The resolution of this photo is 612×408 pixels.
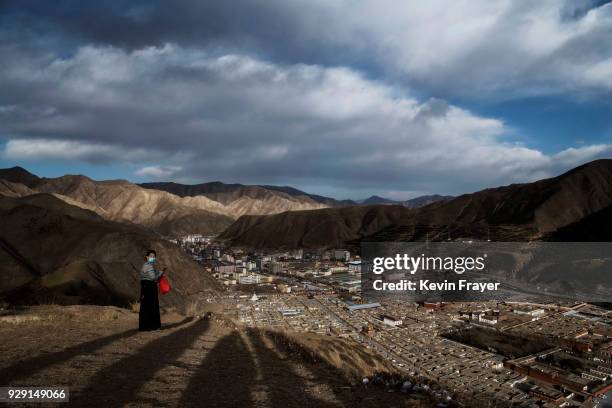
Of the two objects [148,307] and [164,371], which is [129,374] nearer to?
[164,371]

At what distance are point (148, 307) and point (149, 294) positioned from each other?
42 centimetres

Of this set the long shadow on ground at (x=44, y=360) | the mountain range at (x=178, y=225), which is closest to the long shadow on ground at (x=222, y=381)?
the long shadow on ground at (x=44, y=360)

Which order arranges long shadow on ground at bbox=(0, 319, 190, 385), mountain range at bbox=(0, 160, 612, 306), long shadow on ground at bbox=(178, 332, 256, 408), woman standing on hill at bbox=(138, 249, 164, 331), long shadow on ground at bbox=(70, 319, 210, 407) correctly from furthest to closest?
1. mountain range at bbox=(0, 160, 612, 306)
2. woman standing on hill at bbox=(138, 249, 164, 331)
3. long shadow on ground at bbox=(0, 319, 190, 385)
4. long shadow on ground at bbox=(178, 332, 256, 408)
5. long shadow on ground at bbox=(70, 319, 210, 407)

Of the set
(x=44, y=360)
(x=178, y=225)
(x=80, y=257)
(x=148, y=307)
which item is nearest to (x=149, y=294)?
(x=148, y=307)

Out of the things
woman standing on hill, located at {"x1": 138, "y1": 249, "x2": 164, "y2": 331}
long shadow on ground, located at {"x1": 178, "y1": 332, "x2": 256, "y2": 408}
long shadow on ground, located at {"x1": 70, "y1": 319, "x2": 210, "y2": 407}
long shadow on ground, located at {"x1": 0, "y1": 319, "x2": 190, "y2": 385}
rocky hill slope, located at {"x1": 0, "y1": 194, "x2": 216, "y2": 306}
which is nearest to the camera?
long shadow on ground, located at {"x1": 70, "y1": 319, "x2": 210, "y2": 407}

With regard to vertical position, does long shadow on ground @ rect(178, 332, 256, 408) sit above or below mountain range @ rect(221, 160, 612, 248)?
below

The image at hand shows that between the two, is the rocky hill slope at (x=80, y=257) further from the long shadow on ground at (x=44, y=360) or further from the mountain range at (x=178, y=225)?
the long shadow on ground at (x=44, y=360)

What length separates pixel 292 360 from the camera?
270 inches

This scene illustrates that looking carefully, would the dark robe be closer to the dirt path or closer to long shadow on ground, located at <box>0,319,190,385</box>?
the dirt path

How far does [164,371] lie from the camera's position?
5332 mm

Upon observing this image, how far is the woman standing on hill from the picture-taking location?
821cm

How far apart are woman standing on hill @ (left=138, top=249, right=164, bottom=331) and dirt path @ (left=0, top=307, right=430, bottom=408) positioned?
37 cm

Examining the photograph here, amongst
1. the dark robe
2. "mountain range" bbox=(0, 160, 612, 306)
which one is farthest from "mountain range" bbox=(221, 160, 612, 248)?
the dark robe

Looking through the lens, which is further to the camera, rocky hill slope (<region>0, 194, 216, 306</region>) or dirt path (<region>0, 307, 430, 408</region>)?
rocky hill slope (<region>0, 194, 216, 306</region>)
